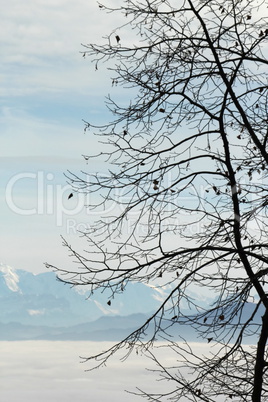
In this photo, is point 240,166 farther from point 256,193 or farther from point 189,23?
point 189,23

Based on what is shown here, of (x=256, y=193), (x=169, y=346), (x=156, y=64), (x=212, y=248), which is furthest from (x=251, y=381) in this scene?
(x=156, y=64)

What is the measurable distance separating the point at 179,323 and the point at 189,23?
4.31 metres

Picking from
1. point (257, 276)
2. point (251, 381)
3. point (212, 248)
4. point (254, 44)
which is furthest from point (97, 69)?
point (251, 381)

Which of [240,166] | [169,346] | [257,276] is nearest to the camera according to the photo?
[257,276]

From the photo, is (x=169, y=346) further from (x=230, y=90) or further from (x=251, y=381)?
(x=230, y=90)

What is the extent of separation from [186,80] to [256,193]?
6.37ft

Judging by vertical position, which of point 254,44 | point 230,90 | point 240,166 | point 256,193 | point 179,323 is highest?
point 254,44

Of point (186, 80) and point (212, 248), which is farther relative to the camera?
point (186, 80)

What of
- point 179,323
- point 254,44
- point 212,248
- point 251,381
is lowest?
point 251,381

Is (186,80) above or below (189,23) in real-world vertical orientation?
below

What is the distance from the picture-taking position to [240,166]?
10508 millimetres

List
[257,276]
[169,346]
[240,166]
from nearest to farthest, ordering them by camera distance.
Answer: [257,276]
[169,346]
[240,166]

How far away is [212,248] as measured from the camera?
9.38 metres

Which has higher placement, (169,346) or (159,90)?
(159,90)
